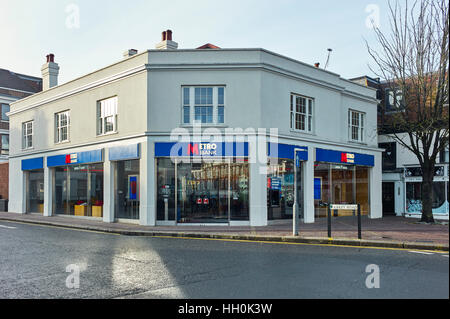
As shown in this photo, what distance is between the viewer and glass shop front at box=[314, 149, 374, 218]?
774 inches

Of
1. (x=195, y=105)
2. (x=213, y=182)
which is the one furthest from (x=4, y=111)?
(x=213, y=182)

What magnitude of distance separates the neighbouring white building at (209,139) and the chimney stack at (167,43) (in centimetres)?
5

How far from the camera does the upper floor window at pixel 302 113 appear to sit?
1883 centimetres

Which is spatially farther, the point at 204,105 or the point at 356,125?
the point at 356,125

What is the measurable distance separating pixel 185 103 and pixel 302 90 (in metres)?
5.52

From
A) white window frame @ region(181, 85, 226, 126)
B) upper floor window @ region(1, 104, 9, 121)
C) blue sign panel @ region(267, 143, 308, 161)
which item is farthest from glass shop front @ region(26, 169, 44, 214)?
upper floor window @ region(1, 104, 9, 121)

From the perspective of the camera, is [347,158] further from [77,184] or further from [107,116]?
[77,184]

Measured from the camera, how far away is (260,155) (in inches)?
677

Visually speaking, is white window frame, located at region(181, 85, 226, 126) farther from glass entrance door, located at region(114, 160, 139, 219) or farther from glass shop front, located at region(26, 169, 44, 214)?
glass shop front, located at region(26, 169, 44, 214)

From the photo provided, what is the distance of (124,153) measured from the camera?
18453 mm

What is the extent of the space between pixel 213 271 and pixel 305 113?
12661 mm

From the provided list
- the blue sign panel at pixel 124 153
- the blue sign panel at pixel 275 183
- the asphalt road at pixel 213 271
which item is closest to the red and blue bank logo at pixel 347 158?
the blue sign panel at pixel 275 183

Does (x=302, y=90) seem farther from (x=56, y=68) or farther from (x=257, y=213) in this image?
(x=56, y=68)

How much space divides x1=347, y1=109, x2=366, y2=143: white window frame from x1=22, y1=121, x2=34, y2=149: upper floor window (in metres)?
18.8
